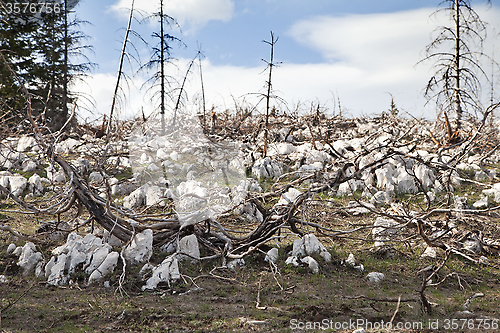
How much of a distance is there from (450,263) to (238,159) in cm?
699

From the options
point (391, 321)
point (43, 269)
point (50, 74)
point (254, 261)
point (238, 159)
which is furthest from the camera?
point (50, 74)

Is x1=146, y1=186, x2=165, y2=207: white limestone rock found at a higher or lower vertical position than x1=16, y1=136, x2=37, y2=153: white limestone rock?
lower

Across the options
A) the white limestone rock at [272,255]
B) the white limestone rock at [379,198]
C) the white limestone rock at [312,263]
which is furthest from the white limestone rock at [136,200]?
the white limestone rock at [379,198]

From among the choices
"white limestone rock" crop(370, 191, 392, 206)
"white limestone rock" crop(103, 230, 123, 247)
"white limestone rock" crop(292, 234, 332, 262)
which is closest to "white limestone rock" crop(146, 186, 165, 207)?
"white limestone rock" crop(103, 230, 123, 247)

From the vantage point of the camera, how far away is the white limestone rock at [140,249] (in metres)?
4.99

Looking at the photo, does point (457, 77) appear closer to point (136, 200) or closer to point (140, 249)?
point (136, 200)

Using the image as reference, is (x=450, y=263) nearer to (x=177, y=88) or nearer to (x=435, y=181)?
(x=435, y=181)

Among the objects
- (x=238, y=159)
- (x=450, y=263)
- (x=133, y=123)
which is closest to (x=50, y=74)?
(x=133, y=123)

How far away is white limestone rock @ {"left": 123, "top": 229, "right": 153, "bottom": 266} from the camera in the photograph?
499cm

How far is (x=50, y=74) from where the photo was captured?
1878 centimetres

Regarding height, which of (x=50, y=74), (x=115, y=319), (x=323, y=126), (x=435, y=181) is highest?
(x=50, y=74)

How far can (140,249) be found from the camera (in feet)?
16.5

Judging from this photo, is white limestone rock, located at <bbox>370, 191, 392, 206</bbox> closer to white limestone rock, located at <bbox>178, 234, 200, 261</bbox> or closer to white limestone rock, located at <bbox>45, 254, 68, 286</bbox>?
white limestone rock, located at <bbox>178, 234, 200, 261</bbox>

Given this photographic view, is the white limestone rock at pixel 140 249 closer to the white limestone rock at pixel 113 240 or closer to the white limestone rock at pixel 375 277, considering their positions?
the white limestone rock at pixel 113 240
